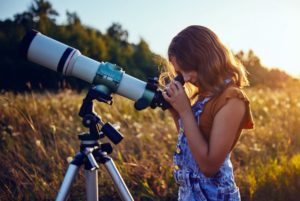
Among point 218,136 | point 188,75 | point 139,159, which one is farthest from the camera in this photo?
point 139,159

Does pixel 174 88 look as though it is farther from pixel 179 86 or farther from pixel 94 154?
pixel 94 154

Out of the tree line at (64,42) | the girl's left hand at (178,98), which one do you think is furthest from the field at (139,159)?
the tree line at (64,42)

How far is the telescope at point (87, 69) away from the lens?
59.0 inches

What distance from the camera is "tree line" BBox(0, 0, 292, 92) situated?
13031 mm

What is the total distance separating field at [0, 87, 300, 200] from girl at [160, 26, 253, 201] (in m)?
0.90

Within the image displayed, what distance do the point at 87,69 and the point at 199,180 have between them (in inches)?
40.5

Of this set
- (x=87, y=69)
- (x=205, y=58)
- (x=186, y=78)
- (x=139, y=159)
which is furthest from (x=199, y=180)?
(x=139, y=159)

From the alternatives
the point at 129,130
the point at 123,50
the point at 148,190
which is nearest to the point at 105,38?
the point at 123,50

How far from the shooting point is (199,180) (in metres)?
1.39

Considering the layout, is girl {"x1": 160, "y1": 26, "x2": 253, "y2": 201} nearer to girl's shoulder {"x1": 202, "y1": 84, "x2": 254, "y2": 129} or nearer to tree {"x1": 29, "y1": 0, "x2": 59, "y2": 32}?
girl's shoulder {"x1": 202, "y1": 84, "x2": 254, "y2": 129}

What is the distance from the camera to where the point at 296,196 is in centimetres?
230

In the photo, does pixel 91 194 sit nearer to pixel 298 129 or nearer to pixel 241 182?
pixel 241 182

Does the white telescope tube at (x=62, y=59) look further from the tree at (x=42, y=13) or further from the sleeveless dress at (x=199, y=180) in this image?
the tree at (x=42, y=13)

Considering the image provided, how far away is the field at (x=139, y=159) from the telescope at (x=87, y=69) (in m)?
0.91
